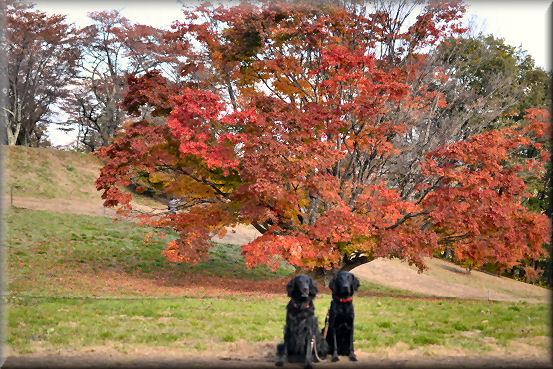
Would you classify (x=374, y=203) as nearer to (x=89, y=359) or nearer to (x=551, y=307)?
(x=551, y=307)

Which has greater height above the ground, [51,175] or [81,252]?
[51,175]

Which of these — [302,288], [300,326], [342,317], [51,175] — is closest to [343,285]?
[342,317]

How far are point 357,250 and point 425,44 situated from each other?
7.31 m

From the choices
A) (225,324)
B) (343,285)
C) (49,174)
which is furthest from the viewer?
(49,174)

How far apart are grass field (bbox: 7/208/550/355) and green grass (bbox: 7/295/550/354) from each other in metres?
0.02

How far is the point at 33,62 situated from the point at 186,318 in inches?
1205

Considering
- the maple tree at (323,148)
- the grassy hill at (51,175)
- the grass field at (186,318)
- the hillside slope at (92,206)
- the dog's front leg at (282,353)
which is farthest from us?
the grassy hill at (51,175)

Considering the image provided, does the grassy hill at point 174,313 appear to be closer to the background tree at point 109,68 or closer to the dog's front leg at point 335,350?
the dog's front leg at point 335,350

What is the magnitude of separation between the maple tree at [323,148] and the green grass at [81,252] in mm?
3437

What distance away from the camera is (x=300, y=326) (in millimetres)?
5766

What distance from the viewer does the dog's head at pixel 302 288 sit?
561 centimetres

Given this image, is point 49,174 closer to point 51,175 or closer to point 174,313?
point 51,175

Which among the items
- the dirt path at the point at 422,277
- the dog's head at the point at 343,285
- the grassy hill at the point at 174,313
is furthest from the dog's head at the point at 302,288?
the dirt path at the point at 422,277

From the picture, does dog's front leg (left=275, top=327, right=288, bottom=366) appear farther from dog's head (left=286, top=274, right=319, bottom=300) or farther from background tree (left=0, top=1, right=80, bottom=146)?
background tree (left=0, top=1, right=80, bottom=146)
